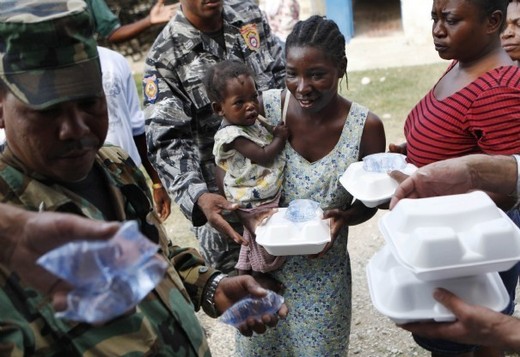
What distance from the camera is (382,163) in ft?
7.45

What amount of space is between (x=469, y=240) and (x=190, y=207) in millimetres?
1370

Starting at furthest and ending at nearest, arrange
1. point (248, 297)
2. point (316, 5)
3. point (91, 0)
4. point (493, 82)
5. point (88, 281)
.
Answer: point (316, 5) < point (91, 0) < point (493, 82) < point (248, 297) < point (88, 281)

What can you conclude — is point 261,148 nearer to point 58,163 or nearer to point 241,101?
point 241,101

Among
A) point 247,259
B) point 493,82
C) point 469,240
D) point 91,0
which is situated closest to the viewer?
point 469,240

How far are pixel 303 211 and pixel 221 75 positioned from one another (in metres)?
0.69

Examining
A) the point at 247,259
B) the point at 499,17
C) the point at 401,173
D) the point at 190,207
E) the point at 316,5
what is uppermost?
the point at 499,17

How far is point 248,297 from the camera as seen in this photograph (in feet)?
6.41

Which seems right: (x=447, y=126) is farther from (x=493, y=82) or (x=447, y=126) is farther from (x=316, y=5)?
(x=316, y=5)

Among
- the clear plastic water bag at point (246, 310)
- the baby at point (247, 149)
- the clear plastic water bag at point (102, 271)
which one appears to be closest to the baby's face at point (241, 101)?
the baby at point (247, 149)

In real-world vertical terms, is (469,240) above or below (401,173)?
above

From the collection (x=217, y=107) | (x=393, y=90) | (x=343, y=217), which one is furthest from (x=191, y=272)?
(x=393, y=90)

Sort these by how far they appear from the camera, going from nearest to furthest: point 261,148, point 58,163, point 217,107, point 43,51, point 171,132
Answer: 1. point 43,51
2. point 58,163
3. point 261,148
4. point 217,107
5. point 171,132

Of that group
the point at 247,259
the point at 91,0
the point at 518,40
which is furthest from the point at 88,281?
the point at 91,0

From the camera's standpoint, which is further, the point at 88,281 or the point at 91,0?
the point at 91,0
